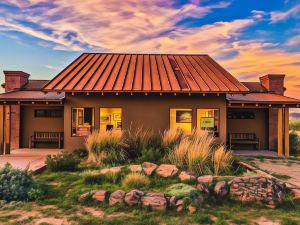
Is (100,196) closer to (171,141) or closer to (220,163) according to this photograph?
(220,163)

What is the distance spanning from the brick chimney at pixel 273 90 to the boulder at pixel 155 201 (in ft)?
33.5

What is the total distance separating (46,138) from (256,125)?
11.3 meters

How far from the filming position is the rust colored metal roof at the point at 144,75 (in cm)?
977

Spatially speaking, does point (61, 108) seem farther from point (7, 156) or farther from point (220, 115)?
point (220, 115)

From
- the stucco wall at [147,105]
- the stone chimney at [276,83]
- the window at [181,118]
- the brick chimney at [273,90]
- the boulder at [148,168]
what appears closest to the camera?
the boulder at [148,168]

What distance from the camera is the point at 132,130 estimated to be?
10.2 metres

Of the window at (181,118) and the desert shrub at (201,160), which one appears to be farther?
the window at (181,118)

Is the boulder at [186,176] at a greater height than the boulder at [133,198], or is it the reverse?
the boulder at [186,176]

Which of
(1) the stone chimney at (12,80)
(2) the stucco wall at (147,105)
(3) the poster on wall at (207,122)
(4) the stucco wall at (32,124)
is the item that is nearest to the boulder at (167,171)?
(2) the stucco wall at (147,105)

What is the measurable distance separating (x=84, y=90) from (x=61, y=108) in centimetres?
349

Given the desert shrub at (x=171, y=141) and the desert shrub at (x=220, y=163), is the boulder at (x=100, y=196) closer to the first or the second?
the desert shrub at (x=220, y=163)

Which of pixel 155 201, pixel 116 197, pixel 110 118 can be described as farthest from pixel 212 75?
pixel 116 197

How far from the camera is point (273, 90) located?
13.3 metres

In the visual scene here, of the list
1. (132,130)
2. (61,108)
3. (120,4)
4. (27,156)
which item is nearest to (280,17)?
(120,4)
